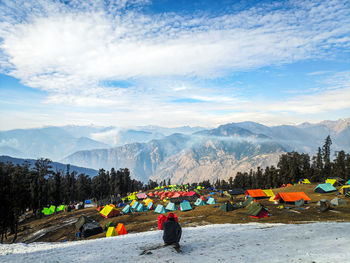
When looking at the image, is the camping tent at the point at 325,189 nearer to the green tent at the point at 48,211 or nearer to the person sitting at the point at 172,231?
the person sitting at the point at 172,231

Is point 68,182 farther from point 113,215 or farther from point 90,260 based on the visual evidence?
point 90,260

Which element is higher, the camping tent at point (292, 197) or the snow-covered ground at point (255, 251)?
the snow-covered ground at point (255, 251)

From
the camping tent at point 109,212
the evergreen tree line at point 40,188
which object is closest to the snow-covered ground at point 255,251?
the evergreen tree line at point 40,188

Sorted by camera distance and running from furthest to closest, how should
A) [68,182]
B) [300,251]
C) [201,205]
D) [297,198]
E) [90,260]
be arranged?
1. [68,182]
2. [201,205]
3. [297,198]
4. [90,260]
5. [300,251]

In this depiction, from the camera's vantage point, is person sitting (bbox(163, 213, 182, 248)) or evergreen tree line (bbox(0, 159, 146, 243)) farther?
evergreen tree line (bbox(0, 159, 146, 243))

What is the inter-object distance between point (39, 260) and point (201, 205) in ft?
169

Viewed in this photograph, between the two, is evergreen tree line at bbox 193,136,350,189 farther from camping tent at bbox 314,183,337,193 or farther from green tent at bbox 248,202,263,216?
green tent at bbox 248,202,263,216

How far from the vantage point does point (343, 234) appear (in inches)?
600

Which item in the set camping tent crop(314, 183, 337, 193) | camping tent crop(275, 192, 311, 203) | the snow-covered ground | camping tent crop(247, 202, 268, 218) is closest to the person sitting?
the snow-covered ground

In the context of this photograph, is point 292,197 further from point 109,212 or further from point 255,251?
point 109,212

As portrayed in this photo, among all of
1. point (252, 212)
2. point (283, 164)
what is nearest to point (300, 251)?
point (252, 212)

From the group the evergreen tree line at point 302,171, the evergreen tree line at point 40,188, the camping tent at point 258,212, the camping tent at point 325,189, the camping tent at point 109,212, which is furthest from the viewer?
the evergreen tree line at point 302,171

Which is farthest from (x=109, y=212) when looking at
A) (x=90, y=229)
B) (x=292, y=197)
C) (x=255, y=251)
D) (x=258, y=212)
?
(x=255, y=251)

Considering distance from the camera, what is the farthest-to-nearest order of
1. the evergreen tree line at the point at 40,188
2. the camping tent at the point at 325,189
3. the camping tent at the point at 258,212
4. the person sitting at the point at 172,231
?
the camping tent at the point at 325,189 < the evergreen tree line at the point at 40,188 < the camping tent at the point at 258,212 < the person sitting at the point at 172,231
